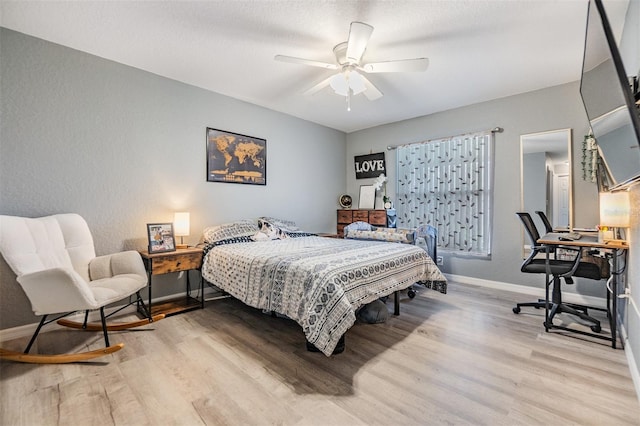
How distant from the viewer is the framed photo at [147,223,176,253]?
2.97 metres

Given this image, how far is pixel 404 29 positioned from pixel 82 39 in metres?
2.87

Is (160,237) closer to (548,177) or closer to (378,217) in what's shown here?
(378,217)

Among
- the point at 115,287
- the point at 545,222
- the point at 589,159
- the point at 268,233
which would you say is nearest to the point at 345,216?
the point at 268,233

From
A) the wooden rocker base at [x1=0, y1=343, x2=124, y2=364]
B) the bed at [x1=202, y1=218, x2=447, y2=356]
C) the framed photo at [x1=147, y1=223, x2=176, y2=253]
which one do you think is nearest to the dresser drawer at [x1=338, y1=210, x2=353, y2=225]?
the bed at [x1=202, y1=218, x2=447, y2=356]

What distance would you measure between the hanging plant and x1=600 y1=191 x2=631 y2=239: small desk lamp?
1.09 meters

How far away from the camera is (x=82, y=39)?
2.57m

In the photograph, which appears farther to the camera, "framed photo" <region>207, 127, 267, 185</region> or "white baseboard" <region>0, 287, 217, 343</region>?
"framed photo" <region>207, 127, 267, 185</region>

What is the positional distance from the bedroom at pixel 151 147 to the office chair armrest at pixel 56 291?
0.81 metres

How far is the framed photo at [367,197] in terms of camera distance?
530 centimetres

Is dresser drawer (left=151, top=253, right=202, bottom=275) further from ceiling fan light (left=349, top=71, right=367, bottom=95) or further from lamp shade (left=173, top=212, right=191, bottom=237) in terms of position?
ceiling fan light (left=349, top=71, right=367, bottom=95)

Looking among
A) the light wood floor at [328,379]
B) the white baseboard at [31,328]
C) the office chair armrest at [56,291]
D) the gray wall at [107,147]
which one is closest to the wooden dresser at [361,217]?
the gray wall at [107,147]

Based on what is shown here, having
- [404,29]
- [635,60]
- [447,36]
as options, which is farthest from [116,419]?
[635,60]

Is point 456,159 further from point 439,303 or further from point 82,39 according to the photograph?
point 82,39

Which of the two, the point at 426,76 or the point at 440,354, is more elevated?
the point at 426,76
